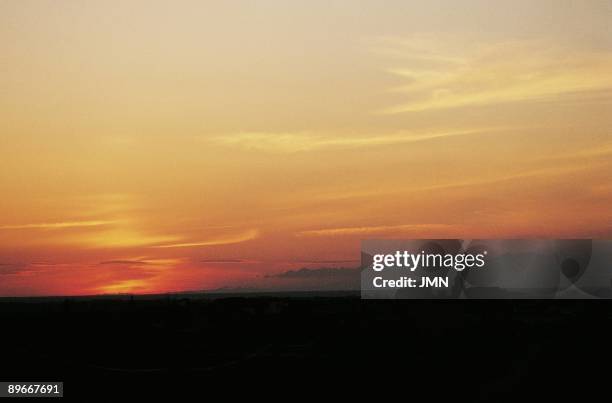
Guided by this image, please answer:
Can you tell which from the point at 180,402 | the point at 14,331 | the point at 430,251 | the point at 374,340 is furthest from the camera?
the point at 14,331

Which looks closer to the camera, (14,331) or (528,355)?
(528,355)

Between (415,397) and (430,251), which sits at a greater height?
(430,251)

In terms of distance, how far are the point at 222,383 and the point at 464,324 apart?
731cm

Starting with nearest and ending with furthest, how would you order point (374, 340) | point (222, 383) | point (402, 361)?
point (222, 383), point (402, 361), point (374, 340)

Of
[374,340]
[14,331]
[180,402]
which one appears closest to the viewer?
[180,402]

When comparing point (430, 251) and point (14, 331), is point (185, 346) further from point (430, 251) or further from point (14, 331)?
point (14, 331)

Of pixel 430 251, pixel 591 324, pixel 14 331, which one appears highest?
pixel 430 251

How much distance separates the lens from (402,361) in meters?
17.2

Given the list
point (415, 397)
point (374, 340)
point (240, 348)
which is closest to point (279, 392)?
point (415, 397)

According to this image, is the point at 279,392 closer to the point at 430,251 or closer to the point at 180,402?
the point at 180,402

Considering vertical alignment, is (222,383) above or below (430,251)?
below

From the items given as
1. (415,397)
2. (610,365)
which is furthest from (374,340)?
(610,365)

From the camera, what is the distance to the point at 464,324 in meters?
20.7

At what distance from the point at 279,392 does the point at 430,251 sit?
7.11 metres
